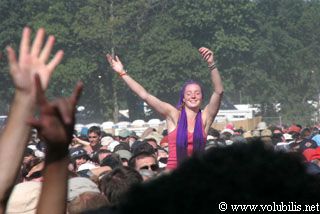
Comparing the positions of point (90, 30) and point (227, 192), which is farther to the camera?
point (90, 30)

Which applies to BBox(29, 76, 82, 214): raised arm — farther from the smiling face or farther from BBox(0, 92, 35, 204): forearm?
the smiling face

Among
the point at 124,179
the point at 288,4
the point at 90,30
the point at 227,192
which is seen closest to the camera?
the point at 227,192

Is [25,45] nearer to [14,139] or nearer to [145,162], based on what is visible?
[14,139]

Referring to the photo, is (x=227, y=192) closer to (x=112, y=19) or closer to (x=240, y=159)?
(x=240, y=159)

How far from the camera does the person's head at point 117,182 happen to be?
5379 millimetres

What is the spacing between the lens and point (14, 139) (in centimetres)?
325

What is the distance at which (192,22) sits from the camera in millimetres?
85750

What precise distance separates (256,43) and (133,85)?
85240mm

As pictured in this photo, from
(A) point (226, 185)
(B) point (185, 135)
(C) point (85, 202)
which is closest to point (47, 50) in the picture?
(A) point (226, 185)

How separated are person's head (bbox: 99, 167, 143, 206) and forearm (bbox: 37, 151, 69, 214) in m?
2.55

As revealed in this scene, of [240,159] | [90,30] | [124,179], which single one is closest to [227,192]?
[240,159]

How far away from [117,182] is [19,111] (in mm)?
2275

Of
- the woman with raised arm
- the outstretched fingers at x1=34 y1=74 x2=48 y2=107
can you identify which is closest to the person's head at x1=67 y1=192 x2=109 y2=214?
the outstretched fingers at x1=34 y1=74 x2=48 y2=107

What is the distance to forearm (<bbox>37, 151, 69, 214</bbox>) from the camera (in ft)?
8.88
